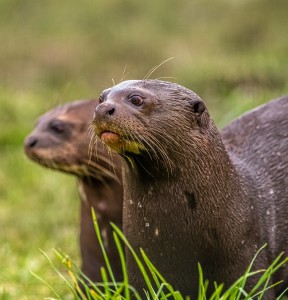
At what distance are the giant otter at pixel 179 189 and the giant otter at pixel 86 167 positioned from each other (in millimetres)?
929

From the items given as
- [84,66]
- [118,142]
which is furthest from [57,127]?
[84,66]

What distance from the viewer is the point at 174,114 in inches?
139

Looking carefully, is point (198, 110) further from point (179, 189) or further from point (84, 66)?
point (84, 66)

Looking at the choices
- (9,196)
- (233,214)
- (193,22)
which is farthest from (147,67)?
(233,214)

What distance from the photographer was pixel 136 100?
11.4ft

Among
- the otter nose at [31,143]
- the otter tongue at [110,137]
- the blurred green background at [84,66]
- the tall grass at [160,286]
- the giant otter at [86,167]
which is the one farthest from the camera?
the blurred green background at [84,66]

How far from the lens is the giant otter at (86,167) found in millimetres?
4684

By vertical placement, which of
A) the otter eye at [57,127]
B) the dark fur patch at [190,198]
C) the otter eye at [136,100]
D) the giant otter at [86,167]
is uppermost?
the otter eye at [136,100]

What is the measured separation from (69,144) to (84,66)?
737 centimetres

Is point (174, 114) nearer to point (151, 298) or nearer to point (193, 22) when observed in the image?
point (151, 298)

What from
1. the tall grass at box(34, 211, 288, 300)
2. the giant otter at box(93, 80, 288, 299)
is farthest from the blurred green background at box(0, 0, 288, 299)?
the giant otter at box(93, 80, 288, 299)

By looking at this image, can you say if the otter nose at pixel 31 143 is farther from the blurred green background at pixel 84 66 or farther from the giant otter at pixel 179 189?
the giant otter at pixel 179 189

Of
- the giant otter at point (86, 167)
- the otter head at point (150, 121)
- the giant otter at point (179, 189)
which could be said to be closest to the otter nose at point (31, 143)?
the giant otter at point (86, 167)

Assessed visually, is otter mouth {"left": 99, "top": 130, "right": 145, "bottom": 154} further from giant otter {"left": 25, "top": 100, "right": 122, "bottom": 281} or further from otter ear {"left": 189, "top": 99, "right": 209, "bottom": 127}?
giant otter {"left": 25, "top": 100, "right": 122, "bottom": 281}
